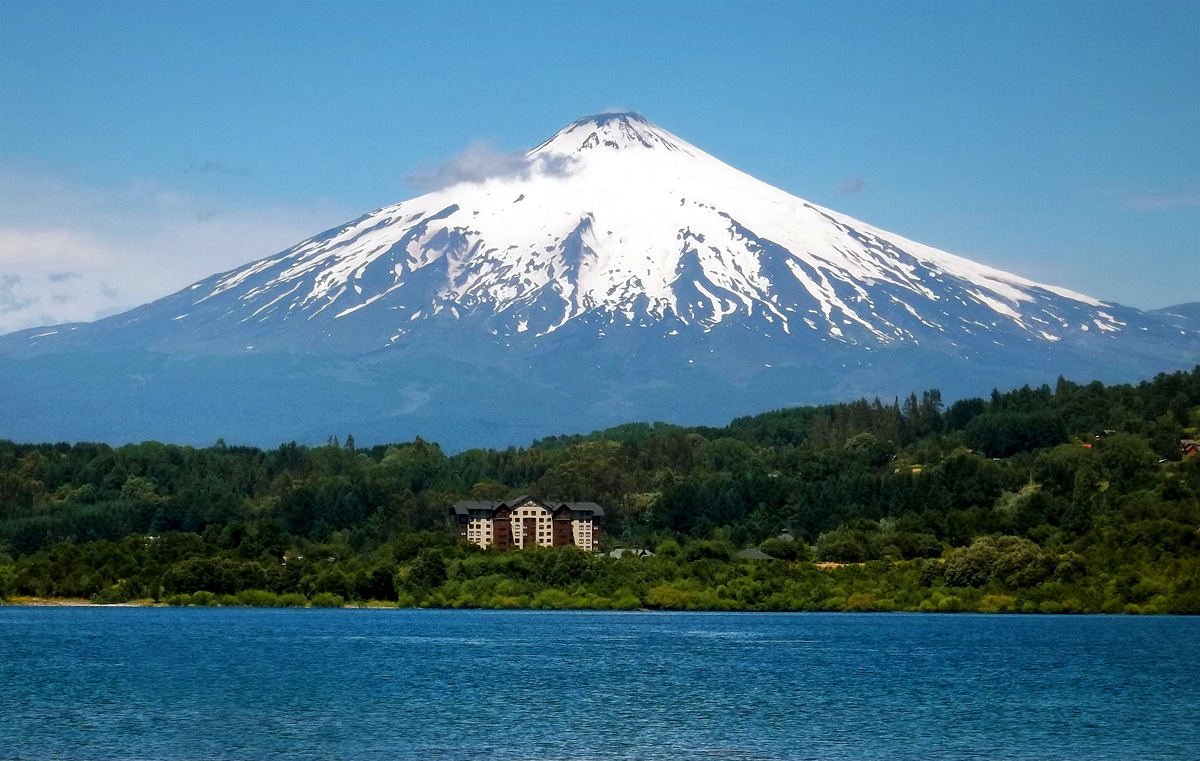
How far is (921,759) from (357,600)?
56.0 meters

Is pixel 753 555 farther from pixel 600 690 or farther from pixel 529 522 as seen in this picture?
pixel 600 690

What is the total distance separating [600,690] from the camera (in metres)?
47.1

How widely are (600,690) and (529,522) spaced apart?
2775 inches

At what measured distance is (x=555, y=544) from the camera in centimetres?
11344

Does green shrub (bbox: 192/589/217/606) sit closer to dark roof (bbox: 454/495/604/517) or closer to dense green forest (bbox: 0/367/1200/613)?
dense green forest (bbox: 0/367/1200/613)

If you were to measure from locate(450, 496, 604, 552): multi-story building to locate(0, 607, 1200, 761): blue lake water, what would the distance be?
1584 inches

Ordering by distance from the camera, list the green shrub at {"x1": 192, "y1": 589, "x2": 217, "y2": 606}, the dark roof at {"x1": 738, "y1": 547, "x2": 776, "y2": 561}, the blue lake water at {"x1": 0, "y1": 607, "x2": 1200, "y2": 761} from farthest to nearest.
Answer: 1. the dark roof at {"x1": 738, "y1": 547, "x2": 776, "y2": 561}
2. the green shrub at {"x1": 192, "y1": 589, "x2": 217, "y2": 606}
3. the blue lake water at {"x1": 0, "y1": 607, "x2": 1200, "y2": 761}

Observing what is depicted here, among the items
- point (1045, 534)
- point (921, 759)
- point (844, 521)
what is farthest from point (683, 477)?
point (921, 759)

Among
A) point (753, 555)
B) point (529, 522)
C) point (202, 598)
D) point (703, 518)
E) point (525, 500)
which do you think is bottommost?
point (202, 598)

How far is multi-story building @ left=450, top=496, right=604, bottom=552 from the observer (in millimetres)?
114625

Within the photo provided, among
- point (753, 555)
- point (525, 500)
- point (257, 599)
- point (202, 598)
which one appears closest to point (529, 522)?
point (525, 500)

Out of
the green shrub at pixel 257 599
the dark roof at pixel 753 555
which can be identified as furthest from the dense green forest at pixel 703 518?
the dark roof at pixel 753 555

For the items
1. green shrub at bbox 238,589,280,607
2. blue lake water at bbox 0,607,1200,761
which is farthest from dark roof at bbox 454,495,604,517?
blue lake water at bbox 0,607,1200,761

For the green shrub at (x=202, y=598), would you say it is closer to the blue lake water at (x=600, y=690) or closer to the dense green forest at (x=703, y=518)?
the dense green forest at (x=703, y=518)
